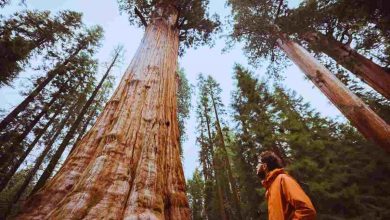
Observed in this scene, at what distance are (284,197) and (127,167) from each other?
1.61 metres

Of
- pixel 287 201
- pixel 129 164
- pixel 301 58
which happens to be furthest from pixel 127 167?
pixel 301 58

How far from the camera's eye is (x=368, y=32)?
829cm

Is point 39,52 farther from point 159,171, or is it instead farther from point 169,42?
point 159,171

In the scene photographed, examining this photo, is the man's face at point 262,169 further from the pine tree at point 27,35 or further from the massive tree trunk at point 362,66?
the pine tree at point 27,35

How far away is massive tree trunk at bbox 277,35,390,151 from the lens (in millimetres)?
5766

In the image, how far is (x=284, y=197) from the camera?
2.55 metres

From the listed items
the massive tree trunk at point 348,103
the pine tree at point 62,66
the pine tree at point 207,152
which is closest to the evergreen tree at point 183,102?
the pine tree at point 207,152

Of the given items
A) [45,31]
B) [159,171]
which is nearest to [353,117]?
[159,171]

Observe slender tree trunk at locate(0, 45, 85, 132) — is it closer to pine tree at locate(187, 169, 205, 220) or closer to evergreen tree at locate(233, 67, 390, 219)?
evergreen tree at locate(233, 67, 390, 219)

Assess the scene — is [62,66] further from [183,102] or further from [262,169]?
[262,169]

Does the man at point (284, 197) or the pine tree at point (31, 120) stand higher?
the pine tree at point (31, 120)

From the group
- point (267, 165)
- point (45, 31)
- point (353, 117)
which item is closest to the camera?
point (267, 165)

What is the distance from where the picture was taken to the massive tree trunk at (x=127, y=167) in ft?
4.88

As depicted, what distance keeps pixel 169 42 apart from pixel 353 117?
491 centimetres
